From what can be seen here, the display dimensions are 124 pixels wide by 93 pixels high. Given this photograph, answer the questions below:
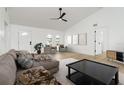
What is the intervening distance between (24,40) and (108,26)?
6.11m

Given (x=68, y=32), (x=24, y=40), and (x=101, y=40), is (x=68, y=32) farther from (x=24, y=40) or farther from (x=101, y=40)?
(x=24, y=40)

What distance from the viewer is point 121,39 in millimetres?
A: 4770

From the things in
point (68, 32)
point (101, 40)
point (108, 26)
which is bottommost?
point (101, 40)

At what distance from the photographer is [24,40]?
297 inches

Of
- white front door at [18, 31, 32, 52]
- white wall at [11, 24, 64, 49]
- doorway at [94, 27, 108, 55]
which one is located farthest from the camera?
white front door at [18, 31, 32, 52]

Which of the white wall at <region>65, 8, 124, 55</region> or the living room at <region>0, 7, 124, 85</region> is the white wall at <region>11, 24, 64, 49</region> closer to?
the living room at <region>0, 7, 124, 85</region>

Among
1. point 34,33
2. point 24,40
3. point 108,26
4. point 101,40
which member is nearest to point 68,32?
point 34,33

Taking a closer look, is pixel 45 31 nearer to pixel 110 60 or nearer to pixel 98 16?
A: pixel 98 16

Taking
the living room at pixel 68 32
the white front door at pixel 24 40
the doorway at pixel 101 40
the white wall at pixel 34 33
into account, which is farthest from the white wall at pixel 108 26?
the white front door at pixel 24 40

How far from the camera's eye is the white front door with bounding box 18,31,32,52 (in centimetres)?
735

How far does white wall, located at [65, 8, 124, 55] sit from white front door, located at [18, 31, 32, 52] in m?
4.21

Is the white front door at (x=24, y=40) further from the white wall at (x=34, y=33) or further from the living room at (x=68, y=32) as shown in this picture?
the white wall at (x=34, y=33)

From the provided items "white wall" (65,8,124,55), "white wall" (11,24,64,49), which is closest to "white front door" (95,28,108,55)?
"white wall" (65,8,124,55)
